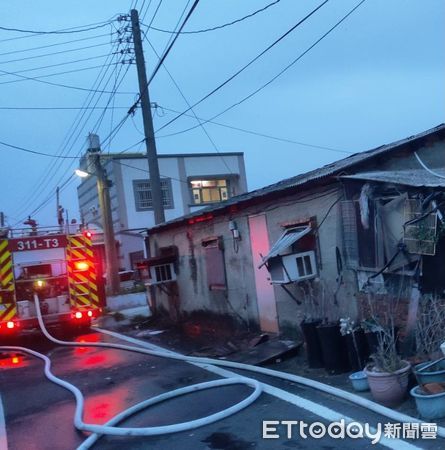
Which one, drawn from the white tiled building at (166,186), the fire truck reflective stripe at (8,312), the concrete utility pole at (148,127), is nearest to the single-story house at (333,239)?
the concrete utility pole at (148,127)

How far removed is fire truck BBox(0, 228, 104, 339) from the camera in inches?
561

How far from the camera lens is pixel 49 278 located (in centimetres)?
1499

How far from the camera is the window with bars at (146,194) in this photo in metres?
35.4

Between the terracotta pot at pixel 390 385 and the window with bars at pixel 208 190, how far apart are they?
103ft

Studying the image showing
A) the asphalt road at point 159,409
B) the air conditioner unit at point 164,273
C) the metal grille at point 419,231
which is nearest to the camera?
the asphalt road at point 159,409

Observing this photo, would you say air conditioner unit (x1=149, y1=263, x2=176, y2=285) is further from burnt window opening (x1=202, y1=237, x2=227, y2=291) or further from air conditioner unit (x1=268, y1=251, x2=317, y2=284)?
air conditioner unit (x1=268, y1=251, x2=317, y2=284)

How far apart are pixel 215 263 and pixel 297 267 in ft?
13.6

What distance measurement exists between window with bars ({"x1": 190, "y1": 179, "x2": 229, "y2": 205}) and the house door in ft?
84.5

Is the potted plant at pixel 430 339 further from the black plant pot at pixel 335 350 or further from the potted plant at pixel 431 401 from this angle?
the black plant pot at pixel 335 350

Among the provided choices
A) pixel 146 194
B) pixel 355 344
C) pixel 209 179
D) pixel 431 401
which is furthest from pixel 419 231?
pixel 209 179

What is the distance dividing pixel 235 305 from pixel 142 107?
28.7 feet

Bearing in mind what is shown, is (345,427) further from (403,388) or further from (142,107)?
(142,107)

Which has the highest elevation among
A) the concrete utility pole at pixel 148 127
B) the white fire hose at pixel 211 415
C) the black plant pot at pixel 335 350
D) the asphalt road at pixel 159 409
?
the concrete utility pole at pixel 148 127

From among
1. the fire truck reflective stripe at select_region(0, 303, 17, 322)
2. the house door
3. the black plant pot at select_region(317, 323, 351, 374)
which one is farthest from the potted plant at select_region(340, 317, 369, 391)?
the fire truck reflective stripe at select_region(0, 303, 17, 322)
